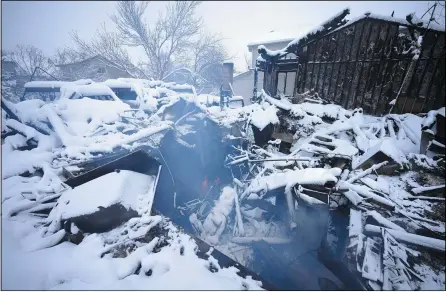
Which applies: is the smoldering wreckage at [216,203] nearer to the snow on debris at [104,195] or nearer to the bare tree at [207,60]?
the snow on debris at [104,195]

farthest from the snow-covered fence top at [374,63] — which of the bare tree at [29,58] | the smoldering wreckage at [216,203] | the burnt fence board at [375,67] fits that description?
the bare tree at [29,58]

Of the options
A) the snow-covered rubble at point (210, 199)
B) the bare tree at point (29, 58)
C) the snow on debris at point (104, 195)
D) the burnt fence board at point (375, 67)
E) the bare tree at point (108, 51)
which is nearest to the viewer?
the snow-covered rubble at point (210, 199)

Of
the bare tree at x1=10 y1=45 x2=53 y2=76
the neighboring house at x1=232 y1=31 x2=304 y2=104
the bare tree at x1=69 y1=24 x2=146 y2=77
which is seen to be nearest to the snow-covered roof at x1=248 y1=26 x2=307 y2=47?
the neighboring house at x1=232 y1=31 x2=304 y2=104

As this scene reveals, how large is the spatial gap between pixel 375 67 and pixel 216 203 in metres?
6.32

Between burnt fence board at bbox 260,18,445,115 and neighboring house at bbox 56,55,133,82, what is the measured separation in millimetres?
16988

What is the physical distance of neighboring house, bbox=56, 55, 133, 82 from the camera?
17375 mm

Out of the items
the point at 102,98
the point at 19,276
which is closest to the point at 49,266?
the point at 19,276

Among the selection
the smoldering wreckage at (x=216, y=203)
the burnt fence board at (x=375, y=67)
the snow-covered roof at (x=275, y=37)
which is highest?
the snow-covered roof at (x=275, y=37)

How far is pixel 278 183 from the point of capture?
392cm

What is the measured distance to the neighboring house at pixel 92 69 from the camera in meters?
17.4

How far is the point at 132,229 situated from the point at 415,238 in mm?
3832

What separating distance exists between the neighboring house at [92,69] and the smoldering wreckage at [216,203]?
1402cm

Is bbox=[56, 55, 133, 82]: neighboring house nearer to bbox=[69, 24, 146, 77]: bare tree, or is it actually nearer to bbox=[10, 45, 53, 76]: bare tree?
bbox=[69, 24, 146, 77]: bare tree

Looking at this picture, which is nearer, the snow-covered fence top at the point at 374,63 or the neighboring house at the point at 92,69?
the snow-covered fence top at the point at 374,63
